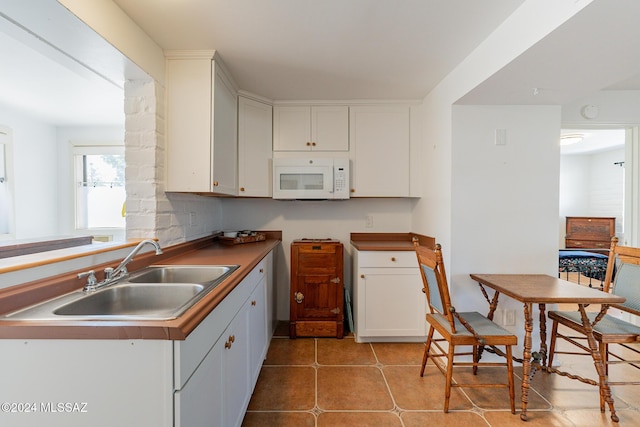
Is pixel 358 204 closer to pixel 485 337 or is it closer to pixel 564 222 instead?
pixel 485 337

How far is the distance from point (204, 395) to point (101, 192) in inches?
157

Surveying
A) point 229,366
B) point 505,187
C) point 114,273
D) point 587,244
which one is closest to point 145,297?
point 114,273

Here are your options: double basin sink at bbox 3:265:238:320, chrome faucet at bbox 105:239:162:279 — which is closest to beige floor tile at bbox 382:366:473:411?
double basin sink at bbox 3:265:238:320

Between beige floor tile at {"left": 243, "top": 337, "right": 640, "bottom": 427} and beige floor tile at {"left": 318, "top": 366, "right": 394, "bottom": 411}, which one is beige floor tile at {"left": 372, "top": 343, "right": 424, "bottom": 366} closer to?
beige floor tile at {"left": 243, "top": 337, "right": 640, "bottom": 427}

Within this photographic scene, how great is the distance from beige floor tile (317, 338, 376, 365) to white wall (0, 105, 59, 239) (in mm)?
3819

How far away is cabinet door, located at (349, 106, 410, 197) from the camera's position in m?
2.75

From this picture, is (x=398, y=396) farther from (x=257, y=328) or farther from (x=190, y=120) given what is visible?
(x=190, y=120)

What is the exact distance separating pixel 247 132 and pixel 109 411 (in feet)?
7.21

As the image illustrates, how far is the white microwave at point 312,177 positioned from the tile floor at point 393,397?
1.38 metres

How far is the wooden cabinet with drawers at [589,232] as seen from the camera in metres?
5.29

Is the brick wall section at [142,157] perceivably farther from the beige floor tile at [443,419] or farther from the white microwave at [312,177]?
the beige floor tile at [443,419]

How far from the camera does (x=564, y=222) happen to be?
19.6 ft

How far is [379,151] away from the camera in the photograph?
2.76m

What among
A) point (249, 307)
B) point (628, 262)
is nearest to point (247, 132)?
point (249, 307)
